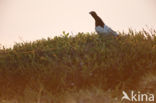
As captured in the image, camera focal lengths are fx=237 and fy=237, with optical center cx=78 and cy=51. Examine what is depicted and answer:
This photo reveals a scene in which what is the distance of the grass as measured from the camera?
786 centimetres

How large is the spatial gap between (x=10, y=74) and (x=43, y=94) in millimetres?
1862

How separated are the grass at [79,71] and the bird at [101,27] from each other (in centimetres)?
37

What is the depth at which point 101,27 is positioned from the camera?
10.1 metres

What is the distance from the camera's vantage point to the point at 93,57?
8.77m

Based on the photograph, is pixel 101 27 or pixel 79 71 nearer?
pixel 79 71

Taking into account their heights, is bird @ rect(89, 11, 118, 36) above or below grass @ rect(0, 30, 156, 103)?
above

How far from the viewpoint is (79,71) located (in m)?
8.35

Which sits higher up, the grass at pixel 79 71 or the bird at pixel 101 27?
the bird at pixel 101 27

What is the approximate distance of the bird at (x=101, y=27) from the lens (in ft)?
32.9

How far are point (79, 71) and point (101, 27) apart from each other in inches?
104

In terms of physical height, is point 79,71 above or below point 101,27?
below

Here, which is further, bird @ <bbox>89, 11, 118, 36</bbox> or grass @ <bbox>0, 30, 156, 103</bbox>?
bird @ <bbox>89, 11, 118, 36</bbox>

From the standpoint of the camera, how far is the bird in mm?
10039

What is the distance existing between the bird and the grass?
1.21 ft
